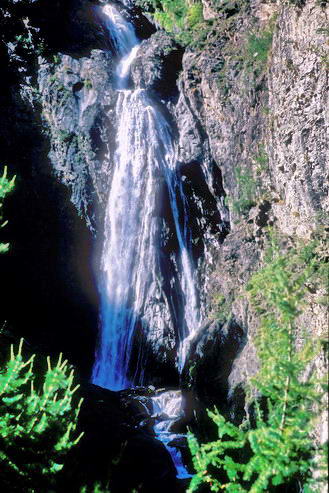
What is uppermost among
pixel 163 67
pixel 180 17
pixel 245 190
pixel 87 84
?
pixel 180 17

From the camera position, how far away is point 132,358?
16.4 metres

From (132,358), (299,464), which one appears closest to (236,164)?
(132,358)

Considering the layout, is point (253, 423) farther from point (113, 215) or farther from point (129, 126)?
point (129, 126)

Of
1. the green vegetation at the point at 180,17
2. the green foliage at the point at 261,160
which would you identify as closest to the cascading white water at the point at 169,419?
the green foliage at the point at 261,160

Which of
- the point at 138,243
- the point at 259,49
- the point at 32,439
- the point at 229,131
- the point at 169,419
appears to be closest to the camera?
the point at 32,439

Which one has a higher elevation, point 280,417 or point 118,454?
point 280,417

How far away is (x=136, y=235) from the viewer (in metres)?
17.1

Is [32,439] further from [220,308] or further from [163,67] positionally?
[163,67]

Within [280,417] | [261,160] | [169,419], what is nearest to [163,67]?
[261,160]

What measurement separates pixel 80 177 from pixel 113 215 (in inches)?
98.1

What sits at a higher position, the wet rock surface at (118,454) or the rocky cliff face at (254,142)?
the rocky cliff face at (254,142)

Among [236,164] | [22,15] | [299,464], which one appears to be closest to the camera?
[299,464]

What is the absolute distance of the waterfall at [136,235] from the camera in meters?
16.3

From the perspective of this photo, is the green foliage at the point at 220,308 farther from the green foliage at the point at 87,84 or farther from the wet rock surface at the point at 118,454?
the green foliage at the point at 87,84
